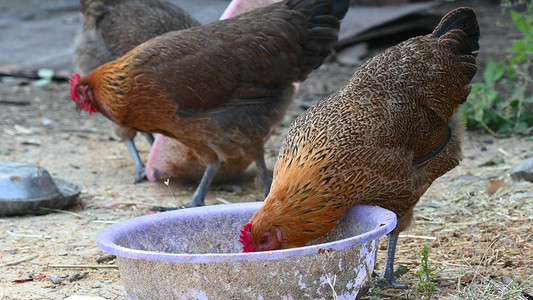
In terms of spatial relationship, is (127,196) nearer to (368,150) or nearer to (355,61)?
(368,150)

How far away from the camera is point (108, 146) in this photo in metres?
6.64

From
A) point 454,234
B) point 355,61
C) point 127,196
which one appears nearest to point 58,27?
point 355,61

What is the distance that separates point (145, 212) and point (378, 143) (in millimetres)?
2216

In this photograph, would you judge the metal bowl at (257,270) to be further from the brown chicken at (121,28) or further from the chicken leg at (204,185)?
the brown chicken at (121,28)

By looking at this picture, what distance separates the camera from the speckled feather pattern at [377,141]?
262cm

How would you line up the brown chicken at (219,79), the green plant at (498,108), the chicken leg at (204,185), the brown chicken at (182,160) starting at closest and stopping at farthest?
the brown chicken at (219,79) < the chicken leg at (204,185) < the brown chicken at (182,160) < the green plant at (498,108)

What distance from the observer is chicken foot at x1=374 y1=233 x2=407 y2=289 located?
9.61 feet

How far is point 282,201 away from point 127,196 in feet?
8.47

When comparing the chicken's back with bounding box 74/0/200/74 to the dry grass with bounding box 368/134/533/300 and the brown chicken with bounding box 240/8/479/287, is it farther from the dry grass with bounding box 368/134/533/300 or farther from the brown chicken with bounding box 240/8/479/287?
the brown chicken with bounding box 240/8/479/287

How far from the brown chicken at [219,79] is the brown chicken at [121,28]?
0.82 metres

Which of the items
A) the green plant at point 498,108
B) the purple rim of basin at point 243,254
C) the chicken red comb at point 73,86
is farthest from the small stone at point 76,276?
the green plant at point 498,108

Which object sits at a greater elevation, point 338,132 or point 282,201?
point 338,132

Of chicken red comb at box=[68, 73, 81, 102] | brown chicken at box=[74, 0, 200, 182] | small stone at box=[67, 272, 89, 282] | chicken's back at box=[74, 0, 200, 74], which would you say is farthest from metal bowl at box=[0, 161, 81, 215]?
chicken's back at box=[74, 0, 200, 74]

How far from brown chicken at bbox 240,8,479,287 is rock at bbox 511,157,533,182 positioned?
4.66ft
